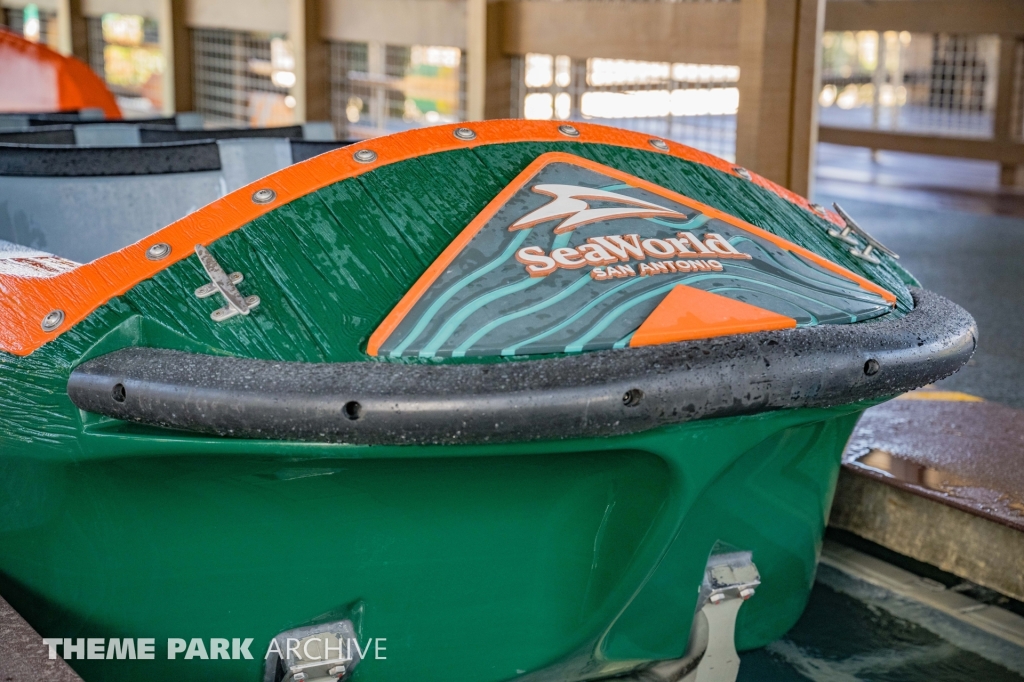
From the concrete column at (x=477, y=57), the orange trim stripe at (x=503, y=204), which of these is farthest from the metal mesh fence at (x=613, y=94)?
the orange trim stripe at (x=503, y=204)

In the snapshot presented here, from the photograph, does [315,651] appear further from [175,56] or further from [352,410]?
[175,56]

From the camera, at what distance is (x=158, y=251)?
4.46 ft

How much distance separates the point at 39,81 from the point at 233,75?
1.61 meters

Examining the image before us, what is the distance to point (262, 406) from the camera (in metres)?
1.23

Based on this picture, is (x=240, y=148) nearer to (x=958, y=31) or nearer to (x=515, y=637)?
(x=515, y=637)

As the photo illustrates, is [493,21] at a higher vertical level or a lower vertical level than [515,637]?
higher

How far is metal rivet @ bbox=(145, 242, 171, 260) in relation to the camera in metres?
1.35

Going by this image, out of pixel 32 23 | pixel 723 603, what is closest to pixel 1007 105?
pixel 32 23

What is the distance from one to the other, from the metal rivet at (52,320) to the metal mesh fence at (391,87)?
3.21 m

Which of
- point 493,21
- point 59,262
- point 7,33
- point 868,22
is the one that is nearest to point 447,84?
point 493,21

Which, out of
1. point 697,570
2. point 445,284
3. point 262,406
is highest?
point 445,284

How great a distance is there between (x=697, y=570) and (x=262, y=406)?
65cm

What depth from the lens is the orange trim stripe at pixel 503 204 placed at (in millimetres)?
1338

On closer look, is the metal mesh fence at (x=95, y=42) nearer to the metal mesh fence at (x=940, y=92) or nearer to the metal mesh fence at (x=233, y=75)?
the metal mesh fence at (x=233, y=75)
